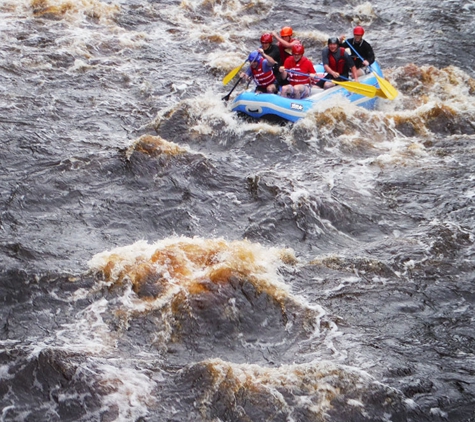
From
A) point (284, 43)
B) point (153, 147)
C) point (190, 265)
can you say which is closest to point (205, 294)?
point (190, 265)

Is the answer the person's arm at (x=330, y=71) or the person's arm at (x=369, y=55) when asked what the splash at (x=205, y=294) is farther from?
the person's arm at (x=369, y=55)

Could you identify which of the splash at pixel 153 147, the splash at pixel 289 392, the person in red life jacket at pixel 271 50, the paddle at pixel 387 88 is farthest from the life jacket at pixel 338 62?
the splash at pixel 289 392

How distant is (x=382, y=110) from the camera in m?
11.6

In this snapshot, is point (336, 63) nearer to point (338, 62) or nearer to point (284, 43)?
point (338, 62)

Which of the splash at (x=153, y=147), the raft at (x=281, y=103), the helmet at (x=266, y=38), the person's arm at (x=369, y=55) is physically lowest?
the splash at (x=153, y=147)

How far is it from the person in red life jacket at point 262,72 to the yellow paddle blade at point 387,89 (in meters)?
1.66

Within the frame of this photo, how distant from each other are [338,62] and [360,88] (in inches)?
29.0

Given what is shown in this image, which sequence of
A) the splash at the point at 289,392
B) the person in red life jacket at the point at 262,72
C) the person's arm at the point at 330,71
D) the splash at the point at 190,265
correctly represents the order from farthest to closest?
the person's arm at the point at 330,71 → the person in red life jacket at the point at 262,72 → the splash at the point at 190,265 → the splash at the point at 289,392

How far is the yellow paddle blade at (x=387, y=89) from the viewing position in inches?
444

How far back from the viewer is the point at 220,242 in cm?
779

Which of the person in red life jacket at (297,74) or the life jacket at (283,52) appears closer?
the person in red life jacket at (297,74)

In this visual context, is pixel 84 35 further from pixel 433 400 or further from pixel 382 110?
pixel 433 400

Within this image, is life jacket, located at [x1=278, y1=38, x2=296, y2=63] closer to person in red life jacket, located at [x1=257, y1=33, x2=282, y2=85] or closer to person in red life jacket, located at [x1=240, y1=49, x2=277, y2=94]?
person in red life jacket, located at [x1=257, y1=33, x2=282, y2=85]

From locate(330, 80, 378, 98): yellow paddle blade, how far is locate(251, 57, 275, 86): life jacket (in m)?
0.99
